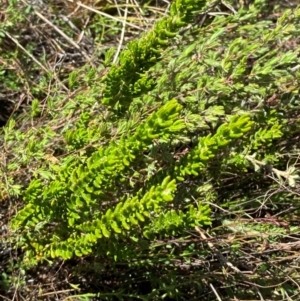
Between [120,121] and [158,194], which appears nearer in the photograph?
[158,194]

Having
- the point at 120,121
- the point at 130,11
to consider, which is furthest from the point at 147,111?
the point at 130,11

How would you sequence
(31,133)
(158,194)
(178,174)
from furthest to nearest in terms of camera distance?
(31,133) → (178,174) → (158,194)

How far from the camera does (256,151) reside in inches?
77.9

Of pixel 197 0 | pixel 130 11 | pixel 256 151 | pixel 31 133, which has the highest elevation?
pixel 197 0

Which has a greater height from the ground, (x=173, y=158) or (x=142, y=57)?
(x=142, y=57)

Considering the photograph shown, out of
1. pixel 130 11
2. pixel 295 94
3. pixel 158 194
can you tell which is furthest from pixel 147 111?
pixel 130 11

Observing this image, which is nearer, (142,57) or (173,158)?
(142,57)

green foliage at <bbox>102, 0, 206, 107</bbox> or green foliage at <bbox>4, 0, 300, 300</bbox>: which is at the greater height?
green foliage at <bbox>102, 0, 206, 107</bbox>

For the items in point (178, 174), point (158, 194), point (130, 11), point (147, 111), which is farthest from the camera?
point (130, 11)

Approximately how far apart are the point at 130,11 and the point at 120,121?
3.68ft

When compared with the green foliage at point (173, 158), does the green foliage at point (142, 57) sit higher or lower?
higher

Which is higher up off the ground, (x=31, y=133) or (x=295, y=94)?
(x=31, y=133)

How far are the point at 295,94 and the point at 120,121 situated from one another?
0.67 m

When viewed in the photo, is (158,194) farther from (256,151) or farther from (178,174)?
(256,151)
